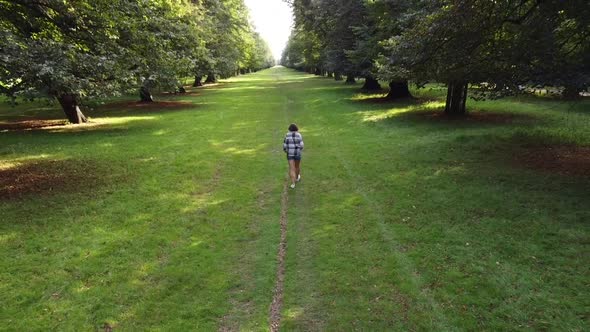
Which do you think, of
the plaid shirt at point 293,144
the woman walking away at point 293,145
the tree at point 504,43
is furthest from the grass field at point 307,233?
the tree at point 504,43

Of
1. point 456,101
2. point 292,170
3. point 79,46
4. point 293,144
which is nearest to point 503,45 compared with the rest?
point 293,144

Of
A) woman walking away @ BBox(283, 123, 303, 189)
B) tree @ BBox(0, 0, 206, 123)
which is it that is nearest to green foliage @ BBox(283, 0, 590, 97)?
woman walking away @ BBox(283, 123, 303, 189)

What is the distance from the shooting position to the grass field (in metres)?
6.57

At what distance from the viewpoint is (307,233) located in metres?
9.41

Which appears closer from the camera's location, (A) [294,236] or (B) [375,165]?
(A) [294,236]

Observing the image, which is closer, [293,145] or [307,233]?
[307,233]

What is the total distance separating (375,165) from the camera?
1450cm

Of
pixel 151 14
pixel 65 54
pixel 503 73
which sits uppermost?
pixel 151 14

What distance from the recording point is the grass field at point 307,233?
21.6ft

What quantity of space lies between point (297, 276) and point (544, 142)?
13.6 meters

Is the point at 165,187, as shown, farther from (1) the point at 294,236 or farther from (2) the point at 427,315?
(2) the point at 427,315

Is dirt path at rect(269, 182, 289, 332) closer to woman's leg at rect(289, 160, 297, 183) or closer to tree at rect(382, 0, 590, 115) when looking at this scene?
woman's leg at rect(289, 160, 297, 183)

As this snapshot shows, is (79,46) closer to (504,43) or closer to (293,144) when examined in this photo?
(293,144)

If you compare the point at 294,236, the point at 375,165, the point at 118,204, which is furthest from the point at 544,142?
the point at 118,204
